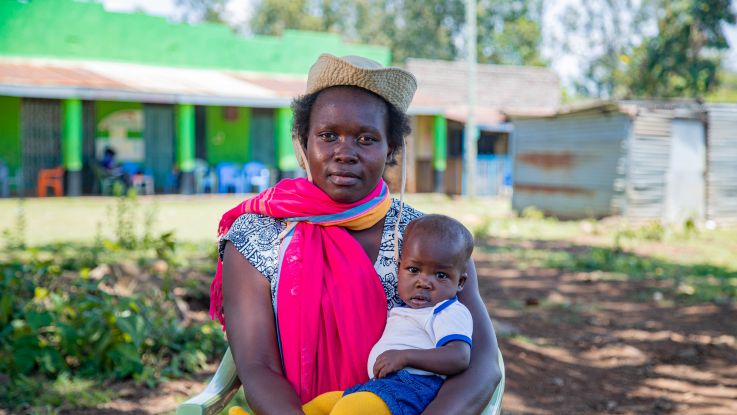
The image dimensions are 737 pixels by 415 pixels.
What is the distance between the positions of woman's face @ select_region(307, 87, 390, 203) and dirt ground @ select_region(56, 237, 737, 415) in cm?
207

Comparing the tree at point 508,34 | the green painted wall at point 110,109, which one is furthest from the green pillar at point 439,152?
the tree at point 508,34

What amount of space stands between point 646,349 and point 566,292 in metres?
2.03

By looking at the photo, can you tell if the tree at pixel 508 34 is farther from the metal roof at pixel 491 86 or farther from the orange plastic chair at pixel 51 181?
the orange plastic chair at pixel 51 181

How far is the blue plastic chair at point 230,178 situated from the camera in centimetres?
1838

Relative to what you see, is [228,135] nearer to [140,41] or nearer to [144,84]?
[140,41]

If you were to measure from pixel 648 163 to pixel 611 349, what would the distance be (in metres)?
9.12

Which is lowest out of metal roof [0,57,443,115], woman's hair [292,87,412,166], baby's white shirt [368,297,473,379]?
baby's white shirt [368,297,473,379]

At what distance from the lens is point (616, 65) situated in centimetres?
3962

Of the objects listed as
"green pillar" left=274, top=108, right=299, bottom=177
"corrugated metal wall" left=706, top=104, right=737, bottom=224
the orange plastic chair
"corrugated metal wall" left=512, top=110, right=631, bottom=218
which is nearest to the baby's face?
"corrugated metal wall" left=512, top=110, right=631, bottom=218

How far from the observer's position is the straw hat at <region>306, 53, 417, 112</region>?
214cm

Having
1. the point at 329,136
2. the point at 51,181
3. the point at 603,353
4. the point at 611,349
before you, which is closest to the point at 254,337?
the point at 329,136

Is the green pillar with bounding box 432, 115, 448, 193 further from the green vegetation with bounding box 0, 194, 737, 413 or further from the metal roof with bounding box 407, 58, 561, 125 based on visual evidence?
the green vegetation with bounding box 0, 194, 737, 413

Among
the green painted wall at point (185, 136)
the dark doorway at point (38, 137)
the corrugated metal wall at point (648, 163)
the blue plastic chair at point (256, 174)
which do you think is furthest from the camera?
the blue plastic chair at point (256, 174)

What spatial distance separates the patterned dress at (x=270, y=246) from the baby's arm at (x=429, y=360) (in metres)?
0.25
